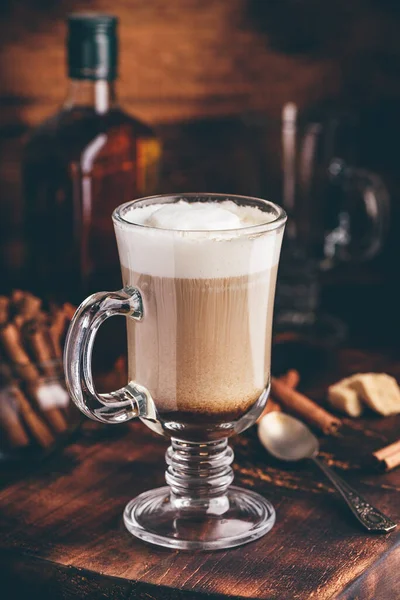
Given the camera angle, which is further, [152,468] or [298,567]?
[152,468]

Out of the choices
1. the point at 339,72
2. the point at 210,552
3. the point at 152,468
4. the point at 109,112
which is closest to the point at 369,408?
the point at 152,468

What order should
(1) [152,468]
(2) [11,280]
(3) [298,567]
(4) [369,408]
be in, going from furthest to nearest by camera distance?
(2) [11,280]
(4) [369,408]
(1) [152,468]
(3) [298,567]

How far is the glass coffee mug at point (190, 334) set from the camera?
3.44 ft

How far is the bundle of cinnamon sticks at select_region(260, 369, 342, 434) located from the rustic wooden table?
0.10ft

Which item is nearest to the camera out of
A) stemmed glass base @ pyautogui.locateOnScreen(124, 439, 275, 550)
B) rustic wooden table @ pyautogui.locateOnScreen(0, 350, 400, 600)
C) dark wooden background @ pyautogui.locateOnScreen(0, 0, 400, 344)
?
rustic wooden table @ pyautogui.locateOnScreen(0, 350, 400, 600)

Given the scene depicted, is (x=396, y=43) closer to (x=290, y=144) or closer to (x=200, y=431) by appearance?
(x=290, y=144)

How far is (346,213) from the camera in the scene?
1.81 metres

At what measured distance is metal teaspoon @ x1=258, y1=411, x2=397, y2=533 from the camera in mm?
1181

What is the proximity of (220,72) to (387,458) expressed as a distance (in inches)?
39.0

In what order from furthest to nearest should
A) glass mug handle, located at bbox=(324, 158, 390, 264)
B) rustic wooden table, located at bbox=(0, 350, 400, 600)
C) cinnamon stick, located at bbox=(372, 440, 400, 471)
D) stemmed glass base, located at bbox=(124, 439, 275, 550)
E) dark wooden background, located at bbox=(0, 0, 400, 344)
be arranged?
1. dark wooden background, located at bbox=(0, 0, 400, 344)
2. glass mug handle, located at bbox=(324, 158, 390, 264)
3. cinnamon stick, located at bbox=(372, 440, 400, 471)
4. stemmed glass base, located at bbox=(124, 439, 275, 550)
5. rustic wooden table, located at bbox=(0, 350, 400, 600)

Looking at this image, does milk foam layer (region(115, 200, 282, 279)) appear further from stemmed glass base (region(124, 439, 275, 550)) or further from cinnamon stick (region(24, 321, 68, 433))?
cinnamon stick (region(24, 321, 68, 433))

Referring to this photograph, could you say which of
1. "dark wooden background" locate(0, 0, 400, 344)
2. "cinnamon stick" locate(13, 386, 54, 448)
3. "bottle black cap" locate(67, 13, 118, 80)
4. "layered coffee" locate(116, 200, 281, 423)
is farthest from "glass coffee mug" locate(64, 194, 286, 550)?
"dark wooden background" locate(0, 0, 400, 344)

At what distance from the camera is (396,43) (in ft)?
6.29

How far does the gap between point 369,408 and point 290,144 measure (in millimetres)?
534
